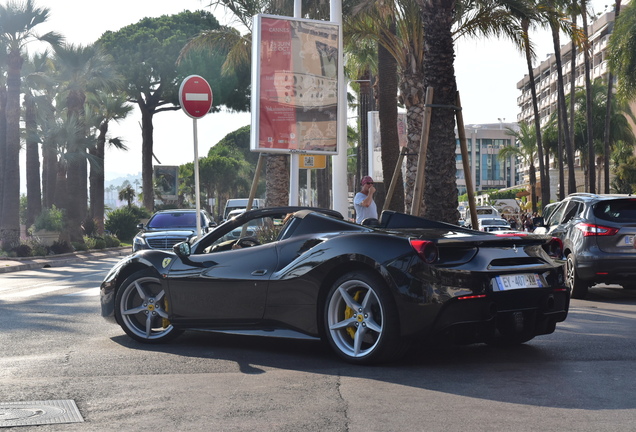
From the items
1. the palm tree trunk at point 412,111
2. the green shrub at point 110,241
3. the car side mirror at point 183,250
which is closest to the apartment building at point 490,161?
the green shrub at point 110,241

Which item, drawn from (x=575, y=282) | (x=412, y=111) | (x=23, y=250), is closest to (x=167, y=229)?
(x=412, y=111)

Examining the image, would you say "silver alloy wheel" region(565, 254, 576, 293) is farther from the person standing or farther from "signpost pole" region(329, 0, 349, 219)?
"signpost pole" region(329, 0, 349, 219)

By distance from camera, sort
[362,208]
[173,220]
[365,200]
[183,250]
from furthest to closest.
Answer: [173,220] → [362,208] → [365,200] → [183,250]

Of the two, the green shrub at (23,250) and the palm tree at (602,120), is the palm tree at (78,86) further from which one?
the palm tree at (602,120)

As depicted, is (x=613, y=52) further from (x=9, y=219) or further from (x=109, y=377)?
(x=109, y=377)

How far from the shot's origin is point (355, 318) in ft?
21.5

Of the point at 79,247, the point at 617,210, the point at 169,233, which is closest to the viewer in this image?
the point at 617,210

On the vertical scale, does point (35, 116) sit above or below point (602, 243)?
above

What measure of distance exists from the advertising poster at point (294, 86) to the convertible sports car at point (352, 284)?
655cm

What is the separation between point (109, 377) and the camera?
6270mm

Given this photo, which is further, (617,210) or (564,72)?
(564,72)

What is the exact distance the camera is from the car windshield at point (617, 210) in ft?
40.3

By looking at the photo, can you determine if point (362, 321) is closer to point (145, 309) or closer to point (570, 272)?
point (145, 309)

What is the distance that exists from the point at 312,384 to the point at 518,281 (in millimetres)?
1782
